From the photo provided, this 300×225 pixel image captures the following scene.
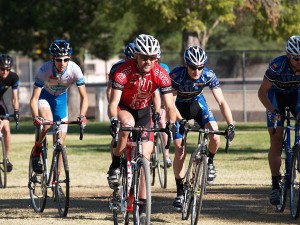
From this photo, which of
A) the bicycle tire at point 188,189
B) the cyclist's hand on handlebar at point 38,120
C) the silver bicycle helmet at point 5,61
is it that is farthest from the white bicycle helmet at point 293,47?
the silver bicycle helmet at point 5,61

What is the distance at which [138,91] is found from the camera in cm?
1126

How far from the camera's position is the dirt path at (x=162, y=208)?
1219cm

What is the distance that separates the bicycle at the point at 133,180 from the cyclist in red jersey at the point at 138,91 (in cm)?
12

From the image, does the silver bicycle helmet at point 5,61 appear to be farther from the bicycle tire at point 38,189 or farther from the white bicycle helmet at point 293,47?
the white bicycle helmet at point 293,47

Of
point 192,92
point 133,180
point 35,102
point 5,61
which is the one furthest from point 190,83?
point 5,61

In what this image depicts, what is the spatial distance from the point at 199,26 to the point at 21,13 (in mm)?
9787

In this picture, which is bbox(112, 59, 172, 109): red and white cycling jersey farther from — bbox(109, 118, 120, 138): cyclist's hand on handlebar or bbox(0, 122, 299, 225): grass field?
bbox(0, 122, 299, 225): grass field

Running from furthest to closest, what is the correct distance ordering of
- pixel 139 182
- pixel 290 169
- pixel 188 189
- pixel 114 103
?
pixel 290 169 → pixel 188 189 → pixel 114 103 → pixel 139 182

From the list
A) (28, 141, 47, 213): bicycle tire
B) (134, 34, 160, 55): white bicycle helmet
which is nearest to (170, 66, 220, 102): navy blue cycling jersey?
(134, 34, 160, 55): white bicycle helmet

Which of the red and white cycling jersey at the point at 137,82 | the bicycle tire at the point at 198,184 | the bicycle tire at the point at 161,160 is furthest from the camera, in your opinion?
the bicycle tire at the point at 161,160

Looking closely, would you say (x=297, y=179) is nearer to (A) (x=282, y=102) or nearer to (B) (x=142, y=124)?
(A) (x=282, y=102)

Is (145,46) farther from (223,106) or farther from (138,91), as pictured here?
(223,106)

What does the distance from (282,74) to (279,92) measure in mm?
436

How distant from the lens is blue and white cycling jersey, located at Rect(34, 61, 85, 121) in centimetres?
1347
